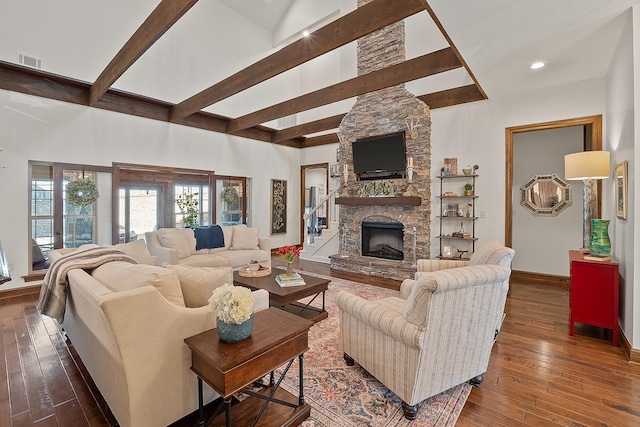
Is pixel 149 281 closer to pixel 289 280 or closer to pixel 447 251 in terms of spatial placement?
pixel 289 280

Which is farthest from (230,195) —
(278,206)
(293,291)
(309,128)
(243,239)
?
(293,291)

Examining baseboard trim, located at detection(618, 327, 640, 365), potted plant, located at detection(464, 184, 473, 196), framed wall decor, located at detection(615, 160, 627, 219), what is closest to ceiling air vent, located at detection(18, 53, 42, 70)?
potted plant, located at detection(464, 184, 473, 196)

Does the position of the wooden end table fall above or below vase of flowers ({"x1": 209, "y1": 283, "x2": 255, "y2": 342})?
below

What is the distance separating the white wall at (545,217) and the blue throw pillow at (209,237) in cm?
566

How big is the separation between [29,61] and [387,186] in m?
6.03

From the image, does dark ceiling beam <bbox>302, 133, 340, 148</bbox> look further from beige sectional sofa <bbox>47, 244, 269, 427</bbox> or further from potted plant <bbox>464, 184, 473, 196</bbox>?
beige sectional sofa <bbox>47, 244, 269, 427</bbox>

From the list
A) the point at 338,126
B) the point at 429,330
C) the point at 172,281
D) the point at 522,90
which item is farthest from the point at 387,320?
the point at 338,126

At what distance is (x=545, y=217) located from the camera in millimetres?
5328

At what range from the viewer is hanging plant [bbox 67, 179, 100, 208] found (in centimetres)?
479

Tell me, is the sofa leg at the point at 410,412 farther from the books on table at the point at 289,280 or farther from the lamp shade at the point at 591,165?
the lamp shade at the point at 591,165

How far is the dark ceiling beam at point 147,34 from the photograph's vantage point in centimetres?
288

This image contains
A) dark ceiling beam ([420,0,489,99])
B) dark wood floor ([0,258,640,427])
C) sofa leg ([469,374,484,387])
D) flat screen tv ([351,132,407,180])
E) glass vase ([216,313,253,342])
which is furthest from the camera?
flat screen tv ([351,132,407,180])

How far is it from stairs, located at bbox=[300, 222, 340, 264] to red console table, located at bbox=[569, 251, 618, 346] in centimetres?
436

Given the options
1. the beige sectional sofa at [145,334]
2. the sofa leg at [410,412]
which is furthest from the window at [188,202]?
the sofa leg at [410,412]
